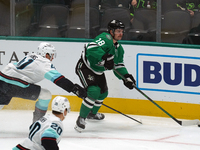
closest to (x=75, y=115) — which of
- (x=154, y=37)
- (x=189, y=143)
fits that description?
(x=154, y=37)

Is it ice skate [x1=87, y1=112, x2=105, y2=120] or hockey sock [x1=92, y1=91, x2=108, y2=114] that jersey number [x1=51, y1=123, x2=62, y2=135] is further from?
ice skate [x1=87, y1=112, x2=105, y2=120]

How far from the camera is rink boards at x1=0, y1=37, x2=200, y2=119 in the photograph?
16.3 ft

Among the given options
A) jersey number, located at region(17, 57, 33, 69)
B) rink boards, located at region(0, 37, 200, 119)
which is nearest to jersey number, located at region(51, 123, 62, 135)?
jersey number, located at region(17, 57, 33, 69)

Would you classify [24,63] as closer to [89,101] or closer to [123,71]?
[89,101]

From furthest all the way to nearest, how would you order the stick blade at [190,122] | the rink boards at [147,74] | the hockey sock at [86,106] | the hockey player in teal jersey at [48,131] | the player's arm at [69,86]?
the rink boards at [147,74], the stick blade at [190,122], the hockey sock at [86,106], the player's arm at [69,86], the hockey player in teal jersey at [48,131]

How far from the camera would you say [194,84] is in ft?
16.2

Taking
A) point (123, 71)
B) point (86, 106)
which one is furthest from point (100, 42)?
point (86, 106)

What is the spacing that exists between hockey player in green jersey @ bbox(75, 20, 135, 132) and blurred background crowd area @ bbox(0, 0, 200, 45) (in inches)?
30.1

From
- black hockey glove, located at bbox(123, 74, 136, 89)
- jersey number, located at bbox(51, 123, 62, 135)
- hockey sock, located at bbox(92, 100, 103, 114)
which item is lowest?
hockey sock, located at bbox(92, 100, 103, 114)

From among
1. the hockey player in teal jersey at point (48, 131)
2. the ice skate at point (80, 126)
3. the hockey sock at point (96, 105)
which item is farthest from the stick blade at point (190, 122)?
the hockey player in teal jersey at point (48, 131)

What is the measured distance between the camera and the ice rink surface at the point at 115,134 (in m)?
3.91

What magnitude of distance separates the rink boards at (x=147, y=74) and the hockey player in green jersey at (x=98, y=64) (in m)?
0.51

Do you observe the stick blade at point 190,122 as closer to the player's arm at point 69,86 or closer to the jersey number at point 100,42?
the jersey number at point 100,42

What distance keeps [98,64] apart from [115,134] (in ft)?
2.46
